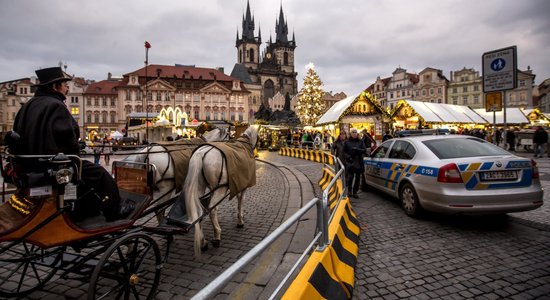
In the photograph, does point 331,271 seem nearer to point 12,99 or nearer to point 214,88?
point 214,88

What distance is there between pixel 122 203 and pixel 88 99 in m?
73.5

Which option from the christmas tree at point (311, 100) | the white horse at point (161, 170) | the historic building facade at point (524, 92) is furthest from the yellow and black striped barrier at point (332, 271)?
the historic building facade at point (524, 92)

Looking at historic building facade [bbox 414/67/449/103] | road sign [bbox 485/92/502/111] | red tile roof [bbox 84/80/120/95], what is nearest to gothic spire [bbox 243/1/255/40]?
red tile roof [bbox 84/80/120/95]

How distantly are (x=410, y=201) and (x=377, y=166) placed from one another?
1801 millimetres

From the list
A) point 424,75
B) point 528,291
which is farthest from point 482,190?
point 424,75

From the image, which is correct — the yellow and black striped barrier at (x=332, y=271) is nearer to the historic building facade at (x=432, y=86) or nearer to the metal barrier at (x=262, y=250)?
the metal barrier at (x=262, y=250)

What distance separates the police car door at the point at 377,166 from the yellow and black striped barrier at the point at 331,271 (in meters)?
3.59

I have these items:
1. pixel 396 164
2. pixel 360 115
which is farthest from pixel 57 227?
pixel 360 115

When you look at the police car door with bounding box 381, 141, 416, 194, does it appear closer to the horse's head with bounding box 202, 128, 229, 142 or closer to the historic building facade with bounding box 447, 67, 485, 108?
the horse's head with bounding box 202, 128, 229, 142

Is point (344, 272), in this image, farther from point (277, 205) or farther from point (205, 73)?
point (205, 73)

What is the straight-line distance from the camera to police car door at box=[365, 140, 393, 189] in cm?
723

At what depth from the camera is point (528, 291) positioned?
3.05 meters

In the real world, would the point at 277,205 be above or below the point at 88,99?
below

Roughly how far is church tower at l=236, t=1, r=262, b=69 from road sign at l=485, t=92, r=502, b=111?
107 metres
